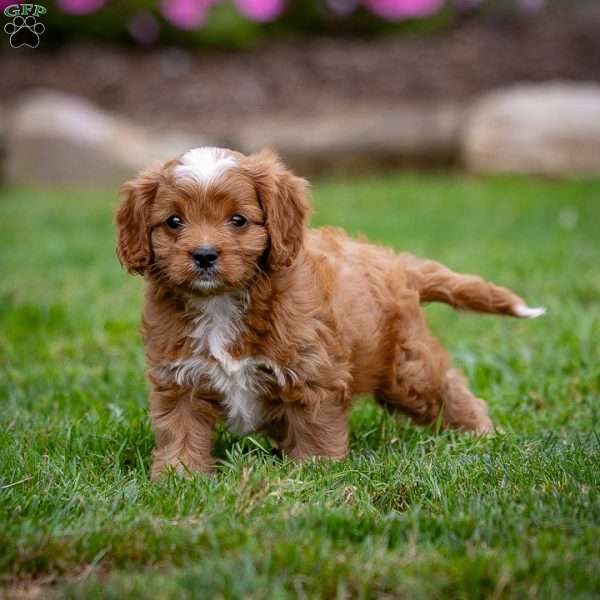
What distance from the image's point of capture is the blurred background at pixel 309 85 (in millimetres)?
13586

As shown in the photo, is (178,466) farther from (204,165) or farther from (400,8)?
(400,8)

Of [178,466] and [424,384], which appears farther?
[424,384]

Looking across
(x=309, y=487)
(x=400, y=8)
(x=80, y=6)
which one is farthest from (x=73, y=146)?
(x=309, y=487)

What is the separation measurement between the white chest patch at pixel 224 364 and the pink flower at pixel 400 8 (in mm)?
13727

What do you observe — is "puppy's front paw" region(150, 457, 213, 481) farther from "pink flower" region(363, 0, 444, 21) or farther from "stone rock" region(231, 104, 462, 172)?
"pink flower" region(363, 0, 444, 21)

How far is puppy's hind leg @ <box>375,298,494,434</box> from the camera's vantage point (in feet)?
15.4

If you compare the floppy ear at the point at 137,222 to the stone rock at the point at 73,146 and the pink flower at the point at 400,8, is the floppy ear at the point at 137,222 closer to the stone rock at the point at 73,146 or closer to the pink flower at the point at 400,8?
the stone rock at the point at 73,146

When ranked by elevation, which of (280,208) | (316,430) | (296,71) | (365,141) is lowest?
(365,141)

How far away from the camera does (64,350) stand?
6.40 metres

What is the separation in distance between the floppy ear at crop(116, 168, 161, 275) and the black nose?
352mm

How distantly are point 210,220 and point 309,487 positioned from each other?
110cm

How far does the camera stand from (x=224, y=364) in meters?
4.12

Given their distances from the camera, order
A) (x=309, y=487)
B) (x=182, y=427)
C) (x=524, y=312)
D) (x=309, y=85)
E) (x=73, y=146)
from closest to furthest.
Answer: (x=309, y=487)
(x=182, y=427)
(x=524, y=312)
(x=73, y=146)
(x=309, y=85)

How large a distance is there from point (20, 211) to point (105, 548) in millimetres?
9138
